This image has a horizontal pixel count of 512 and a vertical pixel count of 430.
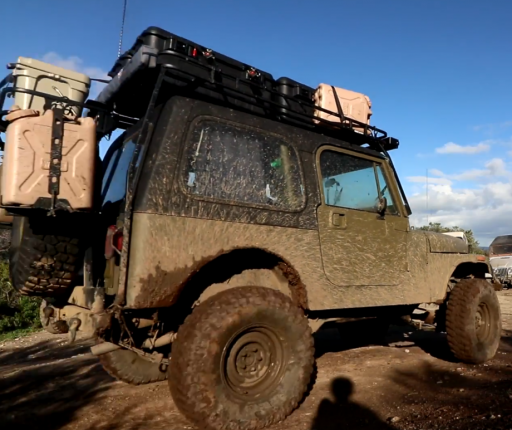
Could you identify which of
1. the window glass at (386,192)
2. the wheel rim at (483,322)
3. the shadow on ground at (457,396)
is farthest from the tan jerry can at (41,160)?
the wheel rim at (483,322)

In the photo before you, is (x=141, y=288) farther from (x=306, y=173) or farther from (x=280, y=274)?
(x=306, y=173)

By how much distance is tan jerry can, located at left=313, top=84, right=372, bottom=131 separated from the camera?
420 cm

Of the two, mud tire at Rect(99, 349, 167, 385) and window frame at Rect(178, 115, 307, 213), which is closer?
window frame at Rect(178, 115, 307, 213)

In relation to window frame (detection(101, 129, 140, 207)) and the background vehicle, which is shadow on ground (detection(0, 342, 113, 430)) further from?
the background vehicle

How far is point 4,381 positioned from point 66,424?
189 cm

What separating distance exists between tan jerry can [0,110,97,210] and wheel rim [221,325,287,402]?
4.44 ft

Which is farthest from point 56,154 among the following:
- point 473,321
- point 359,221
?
point 473,321

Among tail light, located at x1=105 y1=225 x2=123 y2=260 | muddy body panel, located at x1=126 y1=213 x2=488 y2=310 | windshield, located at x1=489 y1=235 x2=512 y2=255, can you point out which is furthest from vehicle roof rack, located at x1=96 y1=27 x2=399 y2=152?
windshield, located at x1=489 y1=235 x2=512 y2=255

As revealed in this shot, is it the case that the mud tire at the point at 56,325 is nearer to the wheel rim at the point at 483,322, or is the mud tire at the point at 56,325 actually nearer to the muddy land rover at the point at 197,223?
the muddy land rover at the point at 197,223

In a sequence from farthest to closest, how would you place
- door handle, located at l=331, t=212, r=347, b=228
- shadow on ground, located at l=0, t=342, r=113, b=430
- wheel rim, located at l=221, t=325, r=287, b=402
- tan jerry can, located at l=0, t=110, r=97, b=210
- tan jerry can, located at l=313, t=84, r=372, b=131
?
tan jerry can, located at l=313, t=84, r=372, b=131
door handle, located at l=331, t=212, r=347, b=228
shadow on ground, located at l=0, t=342, r=113, b=430
wheel rim, located at l=221, t=325, r=287, b=402
tan jerry can, located at l=0, t=110, r=97, b=210

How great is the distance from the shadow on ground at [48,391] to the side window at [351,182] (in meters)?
2.78

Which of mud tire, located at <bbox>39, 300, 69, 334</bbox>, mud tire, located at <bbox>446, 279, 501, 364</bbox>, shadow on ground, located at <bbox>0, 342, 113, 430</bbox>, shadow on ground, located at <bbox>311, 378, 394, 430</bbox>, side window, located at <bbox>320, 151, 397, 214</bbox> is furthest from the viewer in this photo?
mud tire, located at <bbox>446, 279, 501, 364</bbox>

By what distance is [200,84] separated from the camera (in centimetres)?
334

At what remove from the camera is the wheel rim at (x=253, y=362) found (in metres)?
3.01
